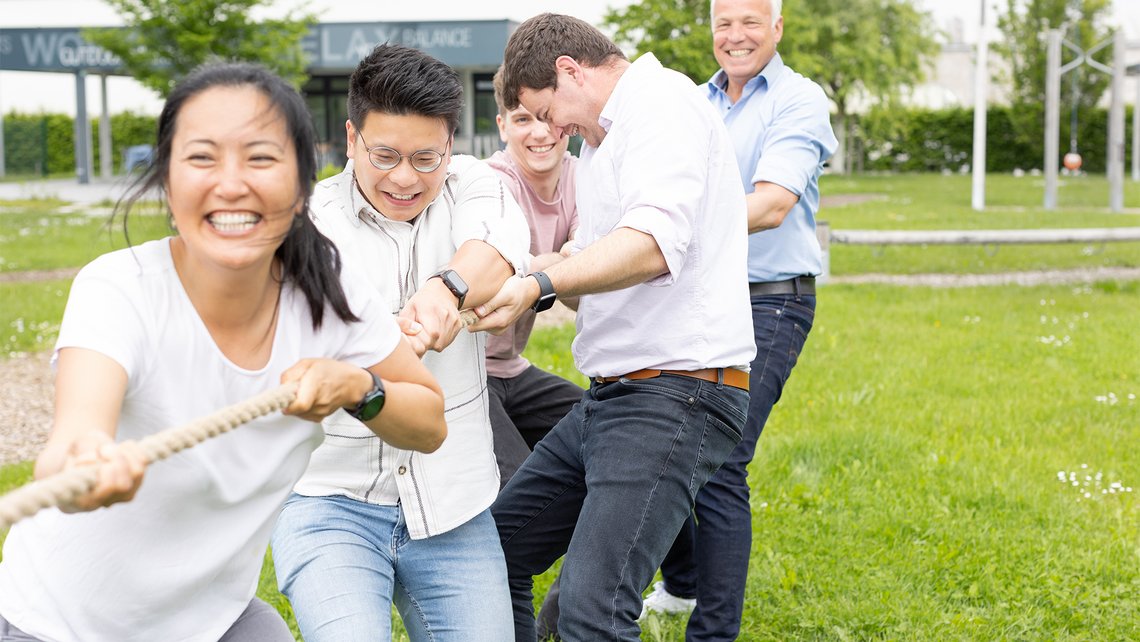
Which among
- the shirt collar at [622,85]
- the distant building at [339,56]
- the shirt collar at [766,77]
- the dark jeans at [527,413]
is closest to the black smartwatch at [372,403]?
the shirt collar at [622,85]

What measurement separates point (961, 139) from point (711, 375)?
4590 cm

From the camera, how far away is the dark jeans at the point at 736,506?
3.76 metres

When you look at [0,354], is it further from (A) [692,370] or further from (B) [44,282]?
(A) [692,370]

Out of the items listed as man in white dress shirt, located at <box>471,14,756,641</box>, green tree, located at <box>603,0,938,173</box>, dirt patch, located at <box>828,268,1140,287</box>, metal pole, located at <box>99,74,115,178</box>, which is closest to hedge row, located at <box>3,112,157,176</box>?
metal pole, located at <box>99,74,115,178</box>

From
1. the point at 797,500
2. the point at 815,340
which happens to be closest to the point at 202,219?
the point at 797,500

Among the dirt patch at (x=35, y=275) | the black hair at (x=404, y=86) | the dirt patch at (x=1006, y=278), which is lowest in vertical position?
the dirt patch at (x=1006, y=278)

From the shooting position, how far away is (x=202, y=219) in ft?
6.44

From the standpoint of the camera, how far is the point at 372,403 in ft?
7.09

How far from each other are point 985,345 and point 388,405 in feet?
24.3

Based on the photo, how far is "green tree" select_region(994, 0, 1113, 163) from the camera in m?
41.2

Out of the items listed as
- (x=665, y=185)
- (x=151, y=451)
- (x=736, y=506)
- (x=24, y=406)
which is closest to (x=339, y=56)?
(x=24, y=406)

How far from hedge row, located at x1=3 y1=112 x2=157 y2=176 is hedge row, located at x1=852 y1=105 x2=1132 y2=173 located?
86.1 feet

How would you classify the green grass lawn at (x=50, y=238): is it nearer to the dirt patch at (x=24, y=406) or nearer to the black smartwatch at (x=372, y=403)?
the dirt patch at (x=24, y=406)

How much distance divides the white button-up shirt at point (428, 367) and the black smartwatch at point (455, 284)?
0.53 ft
